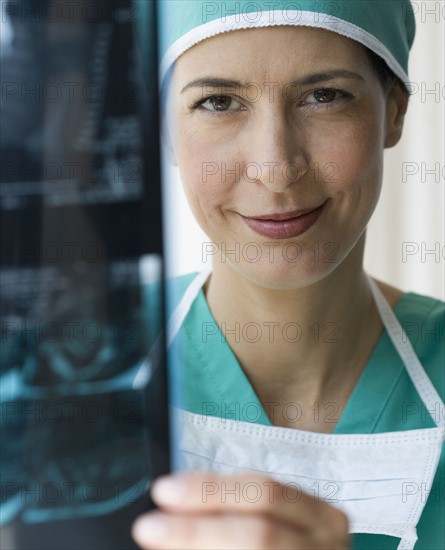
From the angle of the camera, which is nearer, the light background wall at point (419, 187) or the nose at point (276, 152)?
the nose at point (276, 152)

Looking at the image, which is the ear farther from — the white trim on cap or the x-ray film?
the x-ray film

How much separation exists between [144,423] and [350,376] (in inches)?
21.6

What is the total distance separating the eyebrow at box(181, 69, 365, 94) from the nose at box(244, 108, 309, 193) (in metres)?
0.03

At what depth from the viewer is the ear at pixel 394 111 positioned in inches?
31.0

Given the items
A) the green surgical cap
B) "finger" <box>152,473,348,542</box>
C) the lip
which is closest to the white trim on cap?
the green surgical cap

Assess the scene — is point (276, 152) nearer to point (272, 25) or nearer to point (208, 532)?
point (272, 25)

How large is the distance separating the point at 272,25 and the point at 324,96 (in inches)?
3.3

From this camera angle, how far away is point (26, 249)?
13.4 inches

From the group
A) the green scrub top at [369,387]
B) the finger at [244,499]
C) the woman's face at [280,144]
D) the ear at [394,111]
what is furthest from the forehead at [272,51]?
the finger at [244,499]

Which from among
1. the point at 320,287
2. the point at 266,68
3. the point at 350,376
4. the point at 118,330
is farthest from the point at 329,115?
the point at 118,330

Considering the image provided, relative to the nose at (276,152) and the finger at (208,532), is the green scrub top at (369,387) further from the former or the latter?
the finger at (208,532)

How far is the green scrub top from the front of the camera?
79cm

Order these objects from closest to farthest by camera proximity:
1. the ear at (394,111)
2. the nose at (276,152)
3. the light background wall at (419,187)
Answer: the nose at (276,152) < the ear at (394,111) < the light background wall at (419,187)

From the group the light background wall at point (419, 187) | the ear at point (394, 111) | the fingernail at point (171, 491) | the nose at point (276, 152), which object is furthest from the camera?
the light background wall at point (419, 187)
